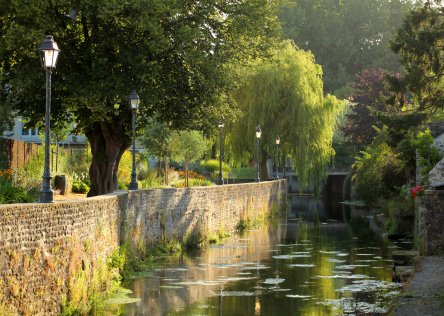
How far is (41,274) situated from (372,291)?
24.7ft

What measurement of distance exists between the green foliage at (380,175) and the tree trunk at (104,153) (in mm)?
10844

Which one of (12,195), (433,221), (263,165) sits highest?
(263,165)

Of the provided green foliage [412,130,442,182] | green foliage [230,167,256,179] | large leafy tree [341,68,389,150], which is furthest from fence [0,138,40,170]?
green foliage [230,167,256,179]

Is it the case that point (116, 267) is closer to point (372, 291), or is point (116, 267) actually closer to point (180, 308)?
point (180, 308)

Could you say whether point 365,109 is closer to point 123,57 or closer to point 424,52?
point 424,52

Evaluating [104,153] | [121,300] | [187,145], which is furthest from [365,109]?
[121,300]

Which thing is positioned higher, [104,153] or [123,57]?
[123,57]

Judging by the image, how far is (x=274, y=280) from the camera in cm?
2064

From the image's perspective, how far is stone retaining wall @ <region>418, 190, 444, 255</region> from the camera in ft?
70.7

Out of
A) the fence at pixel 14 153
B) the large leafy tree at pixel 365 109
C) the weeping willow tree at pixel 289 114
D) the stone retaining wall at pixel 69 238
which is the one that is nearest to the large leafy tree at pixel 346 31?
the large leafy tree at pixel 365 109

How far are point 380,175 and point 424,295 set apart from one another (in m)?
28.2

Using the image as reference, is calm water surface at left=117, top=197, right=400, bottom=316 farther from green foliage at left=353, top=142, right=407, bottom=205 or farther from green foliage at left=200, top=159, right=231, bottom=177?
green foliage at left=200, top=159, right=231, bottom=177

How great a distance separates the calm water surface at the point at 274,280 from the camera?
16.6m

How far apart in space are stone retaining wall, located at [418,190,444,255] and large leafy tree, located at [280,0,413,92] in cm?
8212
